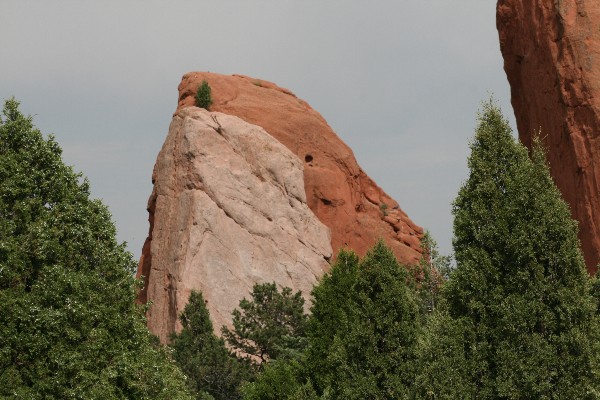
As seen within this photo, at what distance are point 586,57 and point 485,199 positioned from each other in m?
22.4

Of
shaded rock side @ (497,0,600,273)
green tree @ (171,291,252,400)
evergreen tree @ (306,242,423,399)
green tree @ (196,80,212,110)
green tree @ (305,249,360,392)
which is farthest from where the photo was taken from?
green tree @ (196,80,212,110)

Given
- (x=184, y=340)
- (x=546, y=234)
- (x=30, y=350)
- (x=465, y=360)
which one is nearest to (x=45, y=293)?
(x=30, y=350)

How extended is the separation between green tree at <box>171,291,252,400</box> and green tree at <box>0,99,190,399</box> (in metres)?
22.0

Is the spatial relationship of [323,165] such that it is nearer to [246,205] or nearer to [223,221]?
[246,205]

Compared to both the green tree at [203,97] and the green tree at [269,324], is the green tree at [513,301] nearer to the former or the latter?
the green tree at [269,324]

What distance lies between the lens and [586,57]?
40.3 metres

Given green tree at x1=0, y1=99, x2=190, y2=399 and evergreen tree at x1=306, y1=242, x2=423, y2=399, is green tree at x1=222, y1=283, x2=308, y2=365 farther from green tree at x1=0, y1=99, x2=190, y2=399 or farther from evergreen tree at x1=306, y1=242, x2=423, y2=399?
green tree at x1=0, y1=99, x2=190, y2=399

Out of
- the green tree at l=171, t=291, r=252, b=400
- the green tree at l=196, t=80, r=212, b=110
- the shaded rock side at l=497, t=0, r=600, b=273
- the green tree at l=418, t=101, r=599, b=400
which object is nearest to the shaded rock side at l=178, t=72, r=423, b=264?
the green tree at l=196, t=80, r=212, b=110

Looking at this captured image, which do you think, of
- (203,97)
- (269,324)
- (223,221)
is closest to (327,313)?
(269,324)

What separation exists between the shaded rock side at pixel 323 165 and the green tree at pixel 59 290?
44988 millimetres

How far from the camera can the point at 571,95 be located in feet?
133

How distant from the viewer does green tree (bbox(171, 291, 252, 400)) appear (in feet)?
143

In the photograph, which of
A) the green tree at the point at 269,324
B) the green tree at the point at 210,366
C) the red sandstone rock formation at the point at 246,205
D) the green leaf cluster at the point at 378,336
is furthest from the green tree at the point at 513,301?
the red sandstone rock formation at the point at 246,205

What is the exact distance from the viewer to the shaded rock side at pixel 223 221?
2290 inches
